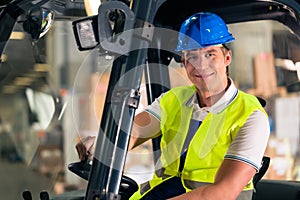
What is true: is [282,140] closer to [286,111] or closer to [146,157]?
[286,111]

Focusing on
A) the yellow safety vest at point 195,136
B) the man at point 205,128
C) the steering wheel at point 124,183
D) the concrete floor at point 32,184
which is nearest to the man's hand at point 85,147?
the man at point 205,128

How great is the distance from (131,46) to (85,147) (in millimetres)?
618

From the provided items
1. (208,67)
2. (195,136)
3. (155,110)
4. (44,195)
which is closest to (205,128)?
(195,136)

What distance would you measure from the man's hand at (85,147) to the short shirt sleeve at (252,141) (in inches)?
22.0

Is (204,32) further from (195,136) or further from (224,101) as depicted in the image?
(195,136)

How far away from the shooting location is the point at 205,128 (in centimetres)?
294

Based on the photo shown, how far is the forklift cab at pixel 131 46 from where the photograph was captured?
250 centimetres

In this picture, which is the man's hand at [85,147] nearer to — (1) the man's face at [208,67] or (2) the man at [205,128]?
(2) the man at [205,128]

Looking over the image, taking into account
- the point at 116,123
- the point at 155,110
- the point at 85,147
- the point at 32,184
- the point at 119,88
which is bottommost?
the point at 32,184

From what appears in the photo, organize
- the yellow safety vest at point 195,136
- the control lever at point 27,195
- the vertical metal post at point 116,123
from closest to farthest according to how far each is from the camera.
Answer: the vertical metal post at point 116,123, the yellow safety vest at point 195,136, the control lever at point 27,195

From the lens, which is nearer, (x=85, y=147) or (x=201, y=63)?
(x=201, y=63)

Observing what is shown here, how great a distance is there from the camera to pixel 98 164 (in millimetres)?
2496

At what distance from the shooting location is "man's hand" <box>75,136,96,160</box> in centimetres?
294

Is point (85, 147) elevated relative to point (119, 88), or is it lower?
lower
